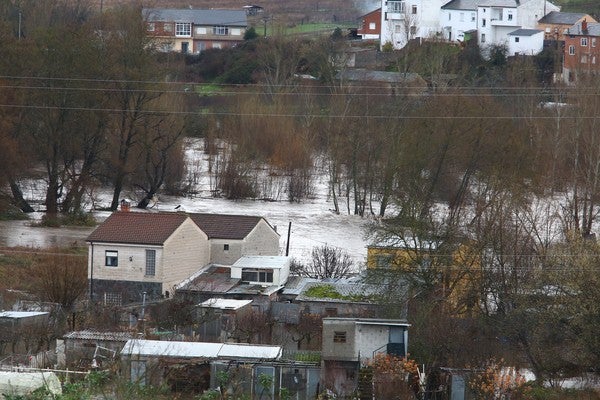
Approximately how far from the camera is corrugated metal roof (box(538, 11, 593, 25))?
61844 millimetres

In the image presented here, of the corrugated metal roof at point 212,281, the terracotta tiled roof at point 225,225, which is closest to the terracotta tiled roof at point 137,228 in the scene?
the corrugated metal roof at point 212,281

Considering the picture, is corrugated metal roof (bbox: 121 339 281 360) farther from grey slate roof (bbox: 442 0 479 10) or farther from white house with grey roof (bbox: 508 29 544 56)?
grey slate roof (bbox: 442 0 479 10)

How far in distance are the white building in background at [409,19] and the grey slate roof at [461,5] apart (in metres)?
0.35

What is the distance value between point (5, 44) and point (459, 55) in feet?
88.6

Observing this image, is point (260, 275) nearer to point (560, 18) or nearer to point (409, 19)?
point (409, 19)

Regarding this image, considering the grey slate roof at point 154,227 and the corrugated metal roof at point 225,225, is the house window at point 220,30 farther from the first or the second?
the grey slate roof at point 154,227

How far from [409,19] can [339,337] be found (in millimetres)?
46581

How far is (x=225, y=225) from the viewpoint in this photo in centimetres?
2491

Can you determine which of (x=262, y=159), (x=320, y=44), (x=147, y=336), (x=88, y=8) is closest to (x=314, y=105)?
(x=262, y=159)

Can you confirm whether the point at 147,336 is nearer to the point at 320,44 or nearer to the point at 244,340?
the point at 244,340

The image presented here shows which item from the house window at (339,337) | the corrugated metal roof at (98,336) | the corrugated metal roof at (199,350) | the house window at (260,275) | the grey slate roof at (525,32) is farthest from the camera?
the grey slate roof at (525,32)

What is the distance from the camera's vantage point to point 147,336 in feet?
60.6

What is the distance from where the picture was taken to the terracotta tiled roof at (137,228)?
22422mm

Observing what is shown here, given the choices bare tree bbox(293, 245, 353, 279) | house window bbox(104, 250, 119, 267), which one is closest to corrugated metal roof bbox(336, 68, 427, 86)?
bare tree bbox(293, 245, 353, 279)
